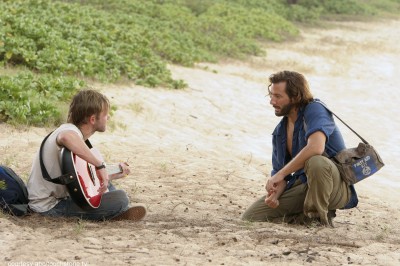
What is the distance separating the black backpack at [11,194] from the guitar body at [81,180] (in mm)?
430

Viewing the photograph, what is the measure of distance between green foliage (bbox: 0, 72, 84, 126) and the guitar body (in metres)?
3.46

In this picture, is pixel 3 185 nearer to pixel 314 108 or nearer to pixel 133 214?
pixel 133 214

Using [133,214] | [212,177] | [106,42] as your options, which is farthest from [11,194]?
[106,42]

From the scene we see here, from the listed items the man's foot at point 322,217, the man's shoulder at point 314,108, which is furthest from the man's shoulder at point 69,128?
the man's foot at point 322,217

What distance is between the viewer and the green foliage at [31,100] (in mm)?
8680

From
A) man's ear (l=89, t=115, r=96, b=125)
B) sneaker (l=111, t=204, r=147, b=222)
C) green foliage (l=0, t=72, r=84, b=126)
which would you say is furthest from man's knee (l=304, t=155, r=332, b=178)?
green foliage (l=0, t=72, r=84, b=126)

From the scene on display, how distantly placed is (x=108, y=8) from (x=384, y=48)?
339 inches

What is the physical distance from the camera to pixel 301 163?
19.1 feet

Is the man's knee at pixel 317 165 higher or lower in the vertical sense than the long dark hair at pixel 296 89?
lower

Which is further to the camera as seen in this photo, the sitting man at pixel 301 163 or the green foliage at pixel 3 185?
the sitting man at pixel 301 163

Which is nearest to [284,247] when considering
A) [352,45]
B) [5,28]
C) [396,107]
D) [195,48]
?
[5,28]

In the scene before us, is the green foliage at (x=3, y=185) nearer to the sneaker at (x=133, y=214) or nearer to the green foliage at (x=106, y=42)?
the sneaker at (x=133, y=214)

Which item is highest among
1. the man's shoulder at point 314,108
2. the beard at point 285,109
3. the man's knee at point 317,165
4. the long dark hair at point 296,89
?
the long dark hair at point 296,89

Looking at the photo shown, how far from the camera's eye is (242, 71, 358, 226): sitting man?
576 centimetres
